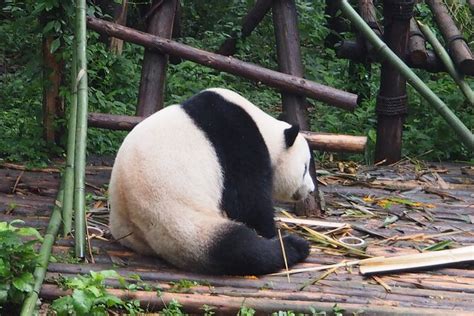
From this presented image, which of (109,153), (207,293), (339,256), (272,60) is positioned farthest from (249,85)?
(207,293)

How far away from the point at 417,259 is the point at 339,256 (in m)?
0.45

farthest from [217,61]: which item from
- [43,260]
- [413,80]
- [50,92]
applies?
[43,260]

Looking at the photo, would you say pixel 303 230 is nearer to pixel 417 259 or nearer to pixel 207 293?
pixel 417 259

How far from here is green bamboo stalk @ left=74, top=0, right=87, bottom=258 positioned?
4.52m

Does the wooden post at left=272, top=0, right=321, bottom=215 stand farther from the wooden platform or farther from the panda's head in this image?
the panda's head

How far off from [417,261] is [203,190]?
1.26 meters

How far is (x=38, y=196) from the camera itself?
5668 mm

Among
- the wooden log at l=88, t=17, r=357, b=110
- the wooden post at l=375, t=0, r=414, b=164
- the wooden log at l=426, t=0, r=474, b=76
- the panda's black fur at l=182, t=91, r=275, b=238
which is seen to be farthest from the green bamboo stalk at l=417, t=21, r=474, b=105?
the panda's black fur at l=182, t=91, r=275, b=238

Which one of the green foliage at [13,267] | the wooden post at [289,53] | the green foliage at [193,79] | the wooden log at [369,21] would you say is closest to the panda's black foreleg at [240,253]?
the green foliage at [13,267]

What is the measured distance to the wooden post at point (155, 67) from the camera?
6512 millimetres

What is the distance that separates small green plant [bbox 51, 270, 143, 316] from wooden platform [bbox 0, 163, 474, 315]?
102mm

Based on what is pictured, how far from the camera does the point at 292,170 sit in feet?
16.9

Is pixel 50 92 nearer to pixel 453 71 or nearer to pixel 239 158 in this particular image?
pixel 239 158

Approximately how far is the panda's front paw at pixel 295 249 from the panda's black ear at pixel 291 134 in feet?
1.92
